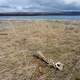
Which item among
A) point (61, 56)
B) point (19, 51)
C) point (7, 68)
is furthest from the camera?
point (19, 51)

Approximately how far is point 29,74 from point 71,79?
2355mm

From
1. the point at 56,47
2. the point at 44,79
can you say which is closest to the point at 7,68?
the point at 44,79

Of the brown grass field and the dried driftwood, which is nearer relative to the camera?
the brown grass field

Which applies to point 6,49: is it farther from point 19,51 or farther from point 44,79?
point 44,79

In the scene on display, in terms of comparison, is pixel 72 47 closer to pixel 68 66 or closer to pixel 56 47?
pixel 56 47

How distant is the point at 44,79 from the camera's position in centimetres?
1017

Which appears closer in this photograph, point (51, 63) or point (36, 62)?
point (51, 63)

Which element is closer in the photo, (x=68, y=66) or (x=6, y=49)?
(x=68, y=66)

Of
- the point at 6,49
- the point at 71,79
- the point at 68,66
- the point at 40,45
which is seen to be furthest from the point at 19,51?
the point at 71,79

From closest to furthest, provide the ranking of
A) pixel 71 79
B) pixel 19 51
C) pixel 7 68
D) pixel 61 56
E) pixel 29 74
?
1. pixel 71 79
2. pixel 29 74
3. pixel 7 68
4. pixel 61 56
5. pixel 19 51

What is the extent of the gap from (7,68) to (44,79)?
2.81m

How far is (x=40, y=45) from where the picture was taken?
17766 millimetres

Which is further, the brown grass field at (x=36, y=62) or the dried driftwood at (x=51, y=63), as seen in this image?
the dried driftwood at (x=51, y=63)

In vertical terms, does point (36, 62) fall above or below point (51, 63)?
below
